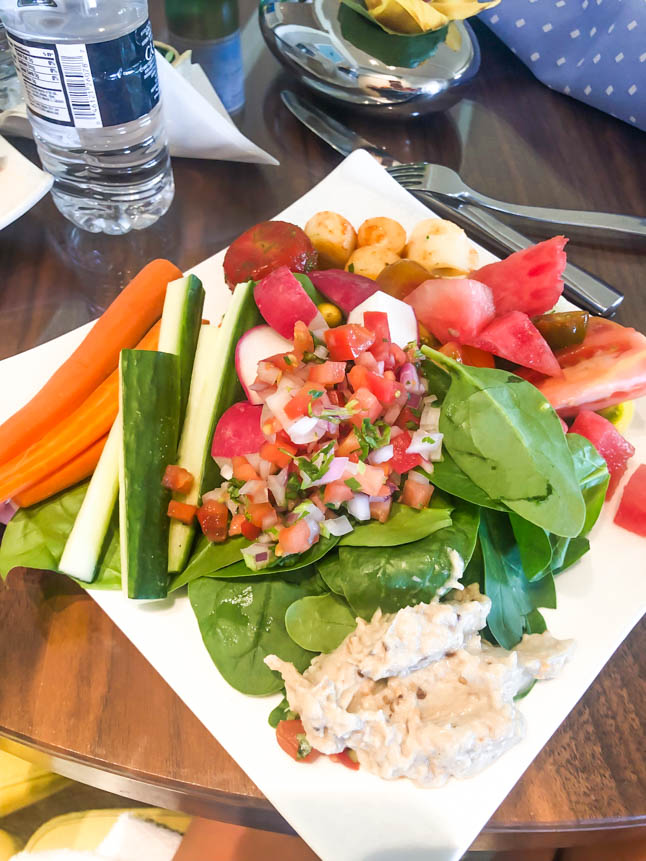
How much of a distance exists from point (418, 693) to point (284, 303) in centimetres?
67

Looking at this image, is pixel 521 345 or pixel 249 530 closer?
pixel 249 530

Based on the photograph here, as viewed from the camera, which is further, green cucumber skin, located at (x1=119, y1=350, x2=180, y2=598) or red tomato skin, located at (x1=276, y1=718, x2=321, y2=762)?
green cucumber skin, located at (x1=119, y1=350, x2=180, y2=598)

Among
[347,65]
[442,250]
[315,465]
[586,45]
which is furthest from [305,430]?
[586,45]

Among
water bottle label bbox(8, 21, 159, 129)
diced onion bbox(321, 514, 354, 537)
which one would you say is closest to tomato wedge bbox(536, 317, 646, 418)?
diced onion bbox(321, 514, 354, 537)

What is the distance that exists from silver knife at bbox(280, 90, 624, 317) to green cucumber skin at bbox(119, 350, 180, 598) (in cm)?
103

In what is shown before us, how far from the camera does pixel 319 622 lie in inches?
39.5

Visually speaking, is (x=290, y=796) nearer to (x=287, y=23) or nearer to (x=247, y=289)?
(x=247, y=289)

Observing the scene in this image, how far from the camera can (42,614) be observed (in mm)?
1103

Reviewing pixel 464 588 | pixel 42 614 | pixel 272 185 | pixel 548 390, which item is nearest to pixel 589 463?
pixel 548 390

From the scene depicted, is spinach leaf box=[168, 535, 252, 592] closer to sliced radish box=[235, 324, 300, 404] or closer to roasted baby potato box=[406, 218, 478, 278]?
sliced radish box=[235, 324, 300, 404]

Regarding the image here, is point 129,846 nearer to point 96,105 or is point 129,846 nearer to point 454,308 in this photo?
point 454,308

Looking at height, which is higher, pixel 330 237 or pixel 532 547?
pixel 330 237

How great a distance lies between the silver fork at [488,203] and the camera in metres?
1.80

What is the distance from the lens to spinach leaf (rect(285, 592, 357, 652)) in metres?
0.98
